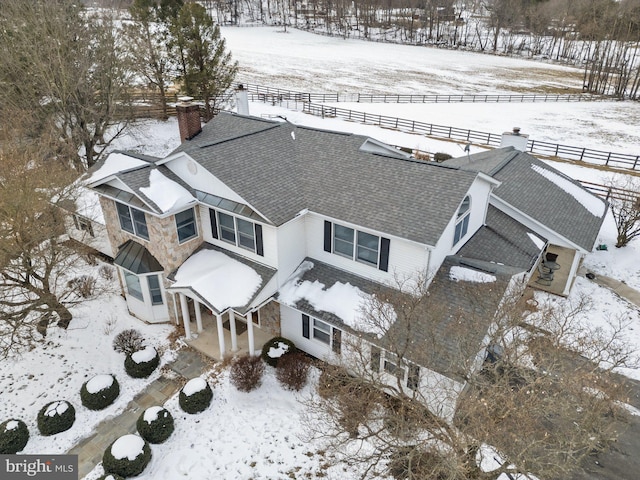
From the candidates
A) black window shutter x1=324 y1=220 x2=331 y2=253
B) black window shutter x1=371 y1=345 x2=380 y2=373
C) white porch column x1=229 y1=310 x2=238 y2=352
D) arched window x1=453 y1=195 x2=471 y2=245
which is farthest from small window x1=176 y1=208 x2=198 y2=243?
arched window x1=453 y1=195 x2=471 y2=245

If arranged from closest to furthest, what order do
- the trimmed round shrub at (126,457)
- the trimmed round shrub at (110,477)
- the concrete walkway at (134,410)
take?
the trimmed round shrub at (110,477) < the trimmed round shrub at (126,457) < the concrete walkway at (134,410)

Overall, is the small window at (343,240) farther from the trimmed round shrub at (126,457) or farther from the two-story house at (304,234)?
the trimmed round shrub at (126,457)

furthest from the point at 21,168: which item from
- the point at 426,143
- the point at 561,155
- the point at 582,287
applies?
the point at 561,155

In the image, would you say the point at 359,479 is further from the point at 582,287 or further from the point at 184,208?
the point at 582,287

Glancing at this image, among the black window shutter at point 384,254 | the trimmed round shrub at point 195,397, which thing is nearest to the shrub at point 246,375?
the trimmed round shrub at point 195,397

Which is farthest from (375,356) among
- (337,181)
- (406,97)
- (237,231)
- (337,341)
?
(406,97)
